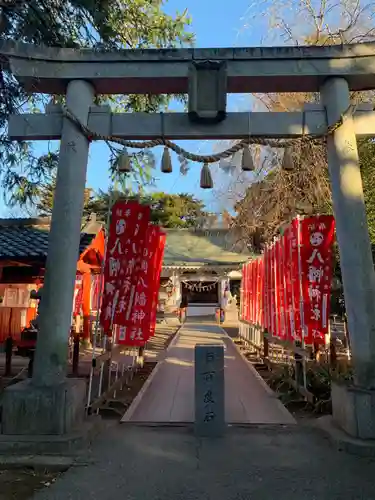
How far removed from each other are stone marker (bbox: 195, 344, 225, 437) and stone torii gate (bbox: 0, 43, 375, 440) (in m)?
1.74

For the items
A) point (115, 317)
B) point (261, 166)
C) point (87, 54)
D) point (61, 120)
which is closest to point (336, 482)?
point (115, 317)

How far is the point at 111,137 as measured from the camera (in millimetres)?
5398

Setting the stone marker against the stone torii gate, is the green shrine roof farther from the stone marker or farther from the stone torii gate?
the stone marker

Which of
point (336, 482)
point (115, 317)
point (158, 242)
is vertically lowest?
point (336, 482)

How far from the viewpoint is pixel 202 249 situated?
28.4 m

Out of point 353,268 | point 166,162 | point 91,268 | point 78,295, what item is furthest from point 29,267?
point 353,268

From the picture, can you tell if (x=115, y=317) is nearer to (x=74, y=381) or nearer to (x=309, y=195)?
(x=74, y=381)

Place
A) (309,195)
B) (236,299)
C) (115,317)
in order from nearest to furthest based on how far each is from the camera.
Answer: (115,317)
(309,195)
(236,299)

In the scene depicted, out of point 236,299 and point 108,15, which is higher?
point 108,15

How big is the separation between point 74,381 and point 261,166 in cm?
935

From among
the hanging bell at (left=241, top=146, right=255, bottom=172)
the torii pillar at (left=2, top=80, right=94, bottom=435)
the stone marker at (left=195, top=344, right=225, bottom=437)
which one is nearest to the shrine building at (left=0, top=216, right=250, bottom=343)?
the torii pillar at (left=2, top=80, right=94, bottom=435)

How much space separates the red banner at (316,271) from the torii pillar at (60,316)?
4.02 m

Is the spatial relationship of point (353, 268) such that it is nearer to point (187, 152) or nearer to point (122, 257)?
point (187, 152)

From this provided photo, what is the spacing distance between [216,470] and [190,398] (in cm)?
306
